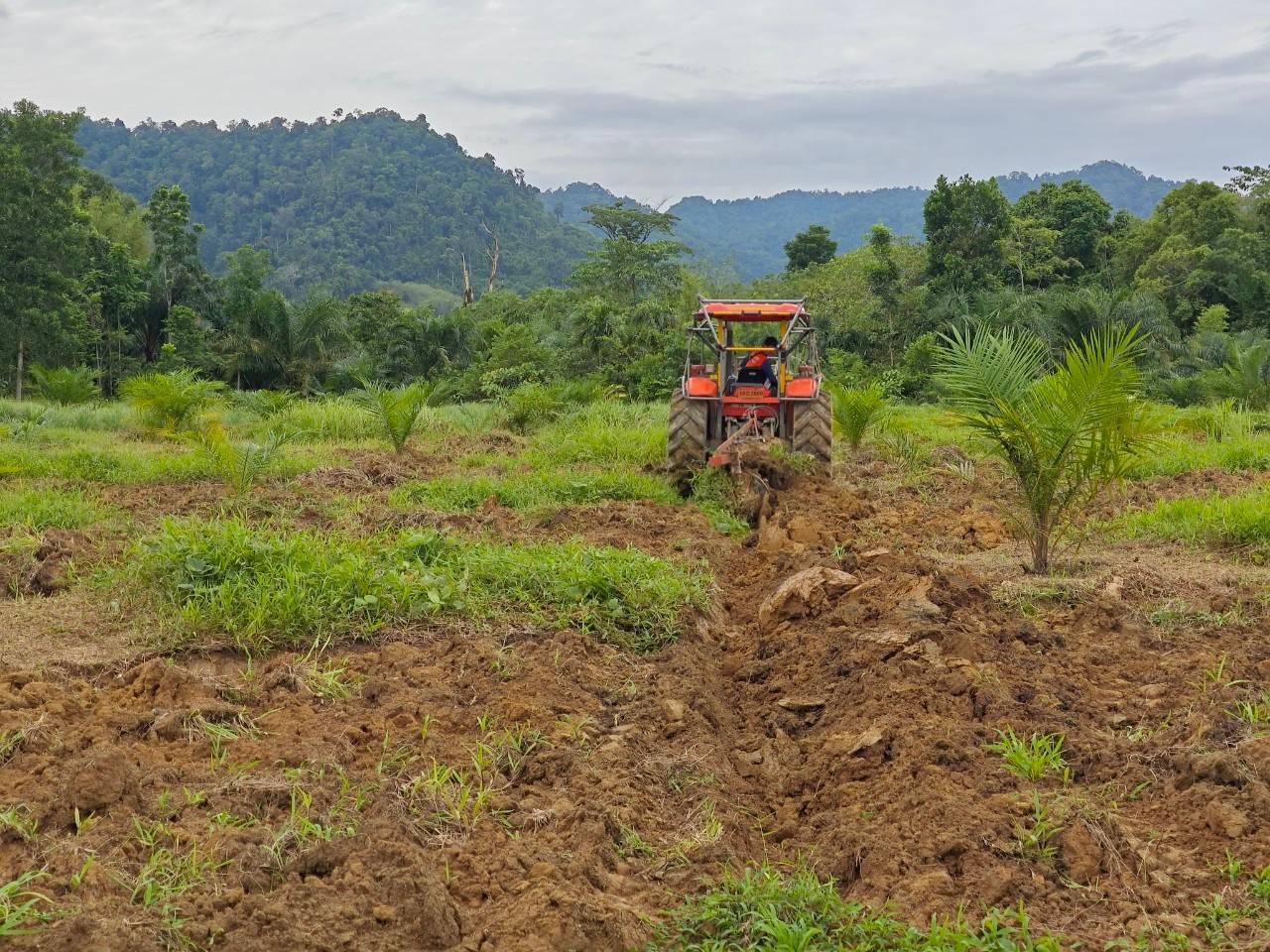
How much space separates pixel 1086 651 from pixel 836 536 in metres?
3.09

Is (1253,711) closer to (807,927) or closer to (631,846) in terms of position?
(807,927)

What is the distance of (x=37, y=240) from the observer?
23.5 m

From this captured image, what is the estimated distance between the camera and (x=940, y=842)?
3.32 meters

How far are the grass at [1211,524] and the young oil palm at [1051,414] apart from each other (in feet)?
3.42

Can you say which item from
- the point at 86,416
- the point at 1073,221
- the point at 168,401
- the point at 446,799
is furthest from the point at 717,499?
the point at 1073,221

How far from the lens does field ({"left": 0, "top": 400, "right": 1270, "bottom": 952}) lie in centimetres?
295

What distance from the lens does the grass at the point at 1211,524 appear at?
24.1ft

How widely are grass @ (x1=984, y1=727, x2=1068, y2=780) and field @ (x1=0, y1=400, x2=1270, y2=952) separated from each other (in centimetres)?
2

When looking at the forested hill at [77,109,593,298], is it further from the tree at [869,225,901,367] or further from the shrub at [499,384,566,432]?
the shrub at [499,384,566,432]

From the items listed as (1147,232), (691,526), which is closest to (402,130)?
(1147,232)

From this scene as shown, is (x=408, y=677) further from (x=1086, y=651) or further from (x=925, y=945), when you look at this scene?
(x=1086, y=651)

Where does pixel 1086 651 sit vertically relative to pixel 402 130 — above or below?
below

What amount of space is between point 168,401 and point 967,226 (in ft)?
73.9

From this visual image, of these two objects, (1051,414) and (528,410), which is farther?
(528,410)
